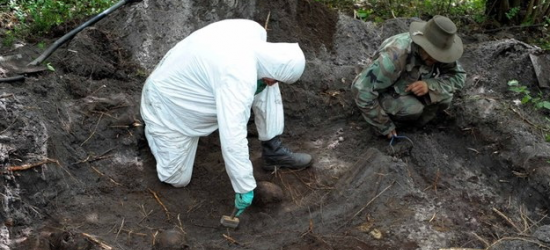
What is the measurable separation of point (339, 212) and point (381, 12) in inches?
140

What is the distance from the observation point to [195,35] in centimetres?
392

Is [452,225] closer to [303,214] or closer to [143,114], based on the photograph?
[303,214]

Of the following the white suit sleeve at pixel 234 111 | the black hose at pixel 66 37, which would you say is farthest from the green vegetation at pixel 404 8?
the white suit sleeve at pixel 234 111

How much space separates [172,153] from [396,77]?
6.14ft

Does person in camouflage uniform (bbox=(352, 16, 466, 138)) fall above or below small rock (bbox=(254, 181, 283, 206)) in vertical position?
→ above

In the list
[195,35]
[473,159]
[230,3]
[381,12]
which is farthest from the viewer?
[381,12]

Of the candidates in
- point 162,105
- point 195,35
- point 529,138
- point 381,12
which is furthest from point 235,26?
point 381,12

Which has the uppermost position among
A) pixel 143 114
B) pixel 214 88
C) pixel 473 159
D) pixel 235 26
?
pixel 235 26

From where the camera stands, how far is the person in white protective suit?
353 cm

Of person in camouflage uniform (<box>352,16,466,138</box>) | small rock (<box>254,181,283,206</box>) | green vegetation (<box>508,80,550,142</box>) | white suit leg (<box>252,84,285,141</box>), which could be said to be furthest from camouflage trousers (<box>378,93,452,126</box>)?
small rock (<box>254,181,283,206</box>)

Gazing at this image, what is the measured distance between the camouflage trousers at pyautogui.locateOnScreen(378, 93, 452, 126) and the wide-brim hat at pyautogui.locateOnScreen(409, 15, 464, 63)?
1.50ft

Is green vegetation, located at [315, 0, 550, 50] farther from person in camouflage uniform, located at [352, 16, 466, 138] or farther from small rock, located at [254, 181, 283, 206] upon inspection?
small rock, located at [254, 181, 283, 206]

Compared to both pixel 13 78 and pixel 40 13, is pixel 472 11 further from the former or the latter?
pixel 13 78

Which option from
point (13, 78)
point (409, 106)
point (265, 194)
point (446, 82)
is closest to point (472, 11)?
point (446, 82)
